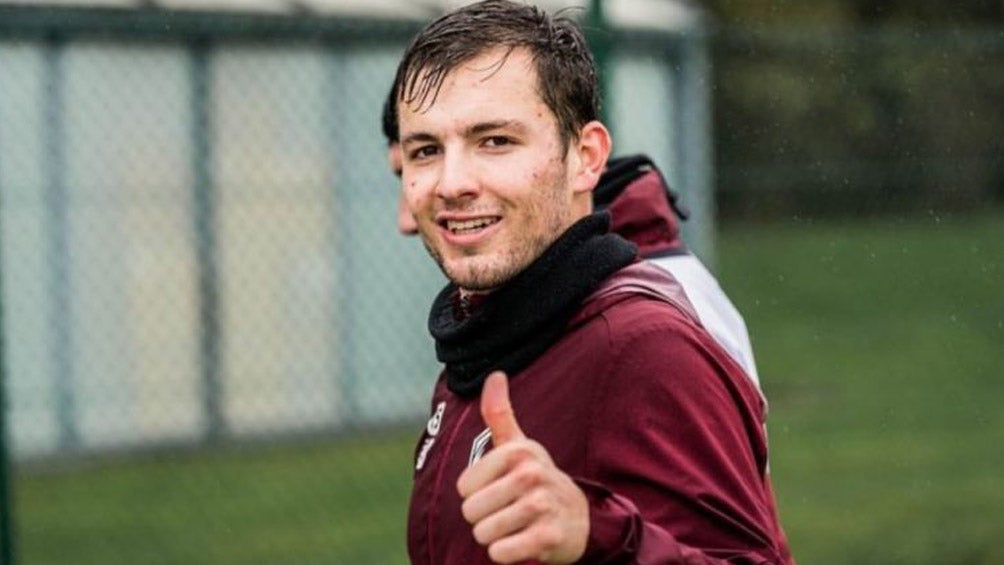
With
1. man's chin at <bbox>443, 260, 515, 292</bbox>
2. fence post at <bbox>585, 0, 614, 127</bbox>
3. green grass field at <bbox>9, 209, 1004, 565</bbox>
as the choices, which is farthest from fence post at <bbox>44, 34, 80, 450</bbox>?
man's chin at <bbox>443, 260, 515, 292</bbox>

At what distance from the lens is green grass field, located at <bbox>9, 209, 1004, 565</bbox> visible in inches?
320

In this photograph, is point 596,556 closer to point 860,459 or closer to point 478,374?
point 478,374

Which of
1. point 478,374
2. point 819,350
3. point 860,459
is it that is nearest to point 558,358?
point 478,374

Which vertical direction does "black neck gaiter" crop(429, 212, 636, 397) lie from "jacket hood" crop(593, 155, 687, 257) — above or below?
above

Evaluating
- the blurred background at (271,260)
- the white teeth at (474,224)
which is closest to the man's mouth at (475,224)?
the white teeth at (474,224)

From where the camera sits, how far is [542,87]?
8.44 feet

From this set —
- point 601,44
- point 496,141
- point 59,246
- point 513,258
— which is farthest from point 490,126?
point 59,246

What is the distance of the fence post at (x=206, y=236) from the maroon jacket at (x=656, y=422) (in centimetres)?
648

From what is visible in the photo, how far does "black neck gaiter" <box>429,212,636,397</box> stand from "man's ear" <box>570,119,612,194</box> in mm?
58

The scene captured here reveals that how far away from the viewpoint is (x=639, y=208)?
3.62m

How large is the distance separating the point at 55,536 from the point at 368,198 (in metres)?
2.37

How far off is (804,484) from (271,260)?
2711mm

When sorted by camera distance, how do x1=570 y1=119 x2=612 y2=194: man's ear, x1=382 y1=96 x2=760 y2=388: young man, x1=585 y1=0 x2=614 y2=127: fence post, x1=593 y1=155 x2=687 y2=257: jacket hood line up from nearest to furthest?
x1=570 y1=119 x2=612 y2=194: man's ear < x1=382 y1=96 x2=760 y2=388: young man < x1=593 y1=155 x2=687 y2=257: jacket hood < x1=585 y1=0 x2=614 y2=127: fence post

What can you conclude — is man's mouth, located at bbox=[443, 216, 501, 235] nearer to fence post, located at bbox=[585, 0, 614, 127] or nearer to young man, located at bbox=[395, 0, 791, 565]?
young man, located at bbox=[395, 0, 791, 565]
